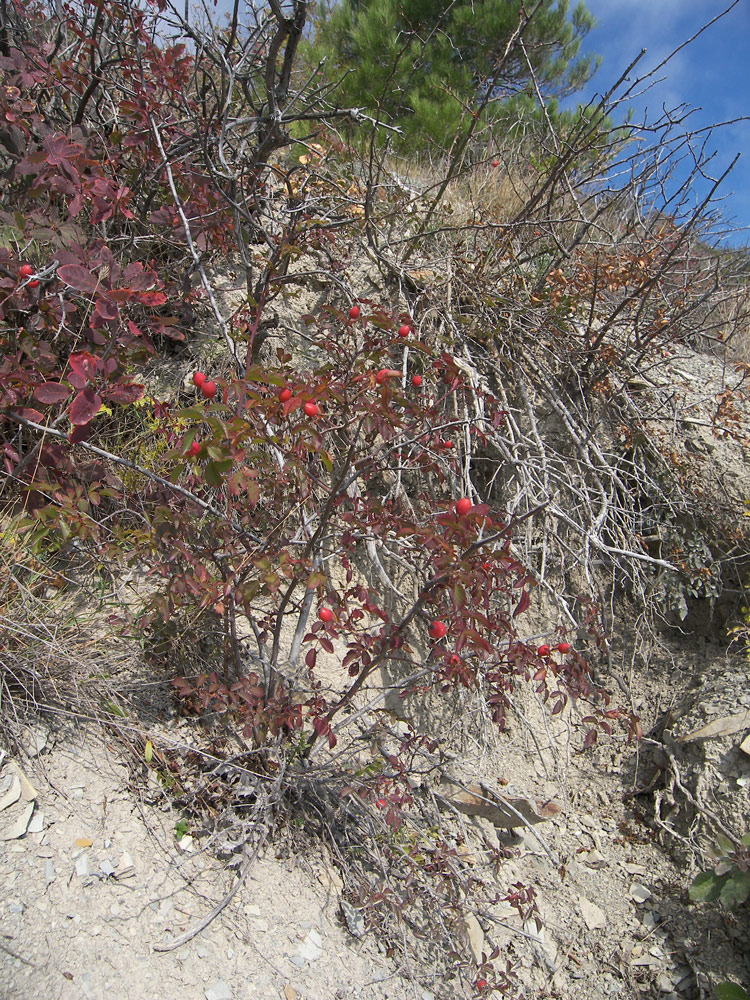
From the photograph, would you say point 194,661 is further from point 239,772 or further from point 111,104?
point 111,104

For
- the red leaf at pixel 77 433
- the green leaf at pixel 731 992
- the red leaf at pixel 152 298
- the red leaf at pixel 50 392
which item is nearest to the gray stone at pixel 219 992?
the red leaf at pixel 77 433

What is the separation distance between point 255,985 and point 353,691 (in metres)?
0.71

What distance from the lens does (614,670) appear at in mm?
2971

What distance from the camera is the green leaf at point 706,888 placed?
7.38 feet

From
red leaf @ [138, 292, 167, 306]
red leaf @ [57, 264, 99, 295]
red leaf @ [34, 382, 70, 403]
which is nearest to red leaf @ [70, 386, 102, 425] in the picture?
red leaf @ [34, 382, 70, 403]

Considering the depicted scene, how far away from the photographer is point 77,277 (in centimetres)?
148

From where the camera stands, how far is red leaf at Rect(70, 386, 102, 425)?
1.45 meters

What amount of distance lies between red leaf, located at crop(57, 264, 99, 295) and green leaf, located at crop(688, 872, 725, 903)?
2752 millimetres

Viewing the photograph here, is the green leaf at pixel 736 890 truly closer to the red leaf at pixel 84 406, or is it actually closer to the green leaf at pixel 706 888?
the green leaf at pixel 706 888

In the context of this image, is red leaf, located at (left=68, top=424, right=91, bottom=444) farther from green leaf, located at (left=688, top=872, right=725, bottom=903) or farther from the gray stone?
green leaf, located at (left=688, top=872, right=725, bottom=903)

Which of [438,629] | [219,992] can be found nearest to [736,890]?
[438,629]

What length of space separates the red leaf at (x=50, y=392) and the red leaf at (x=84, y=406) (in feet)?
0.38

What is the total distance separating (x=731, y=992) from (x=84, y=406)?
100 inches

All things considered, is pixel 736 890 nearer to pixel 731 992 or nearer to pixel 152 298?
→ pixel 731 992
